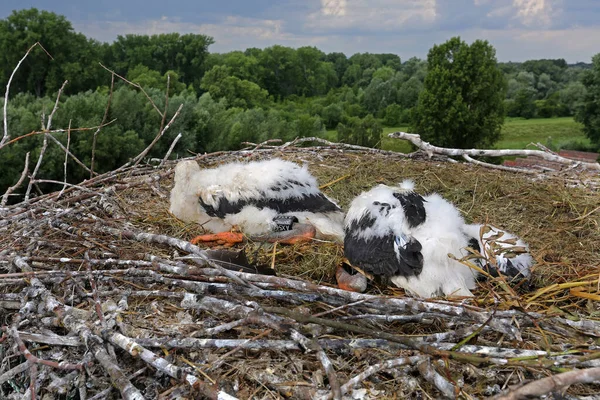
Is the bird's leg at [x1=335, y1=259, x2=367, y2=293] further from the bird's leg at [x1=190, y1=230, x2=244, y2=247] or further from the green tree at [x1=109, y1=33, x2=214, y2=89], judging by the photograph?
the green tree at [x1=109, y1=33, x2=214, y2=89]

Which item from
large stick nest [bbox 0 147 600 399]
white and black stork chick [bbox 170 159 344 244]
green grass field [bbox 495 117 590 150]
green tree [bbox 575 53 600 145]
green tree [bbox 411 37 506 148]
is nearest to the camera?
large stick nest [bbox 0 147 600 399]

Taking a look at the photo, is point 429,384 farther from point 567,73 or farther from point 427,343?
point 567,73

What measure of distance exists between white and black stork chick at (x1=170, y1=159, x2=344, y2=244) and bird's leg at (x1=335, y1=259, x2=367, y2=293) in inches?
14.1

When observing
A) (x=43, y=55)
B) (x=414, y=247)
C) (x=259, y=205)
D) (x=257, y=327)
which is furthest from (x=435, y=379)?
(x=43, y=55)

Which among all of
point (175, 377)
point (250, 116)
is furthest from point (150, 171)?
point (250, 116)

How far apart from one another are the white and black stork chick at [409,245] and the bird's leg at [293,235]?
0.30m

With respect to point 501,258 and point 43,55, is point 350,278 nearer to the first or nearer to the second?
point 501,258

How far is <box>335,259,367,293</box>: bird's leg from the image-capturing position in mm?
2775

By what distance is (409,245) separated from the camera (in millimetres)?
2768

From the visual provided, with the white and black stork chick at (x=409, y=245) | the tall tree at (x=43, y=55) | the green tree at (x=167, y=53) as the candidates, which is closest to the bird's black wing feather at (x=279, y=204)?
the white and black stork chick at (x=409, y=245)

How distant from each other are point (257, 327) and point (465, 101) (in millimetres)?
21394

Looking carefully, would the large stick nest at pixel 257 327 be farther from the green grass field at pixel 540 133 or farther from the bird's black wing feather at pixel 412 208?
the green grass field at pixel 540 133

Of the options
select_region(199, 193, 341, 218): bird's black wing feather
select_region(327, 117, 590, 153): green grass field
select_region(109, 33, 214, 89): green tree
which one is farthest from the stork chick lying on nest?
select_region(109, 33, 214, 89): green tree

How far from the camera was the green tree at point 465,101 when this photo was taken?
20.7 meters
